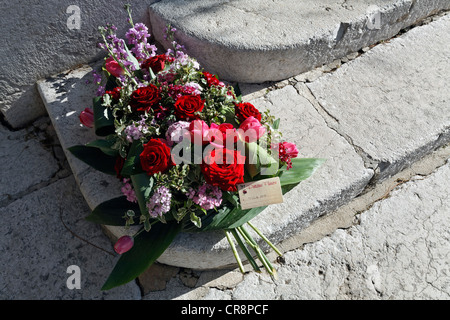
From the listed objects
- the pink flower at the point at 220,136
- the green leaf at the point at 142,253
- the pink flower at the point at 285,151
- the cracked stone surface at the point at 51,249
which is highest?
the pink flower at the point at 220,136

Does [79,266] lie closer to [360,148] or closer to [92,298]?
[92,298]

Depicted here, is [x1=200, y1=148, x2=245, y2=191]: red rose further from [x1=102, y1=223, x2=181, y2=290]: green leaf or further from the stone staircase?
the stone staircase

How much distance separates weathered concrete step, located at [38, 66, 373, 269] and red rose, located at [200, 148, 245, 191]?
14.2 inches

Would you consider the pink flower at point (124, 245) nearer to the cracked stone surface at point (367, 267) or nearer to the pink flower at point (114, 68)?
the cracked stone surface at point (367, 267)

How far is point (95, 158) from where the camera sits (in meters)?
1.73

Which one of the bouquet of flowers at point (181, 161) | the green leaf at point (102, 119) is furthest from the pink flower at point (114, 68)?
the green leaf at point (102, 119)

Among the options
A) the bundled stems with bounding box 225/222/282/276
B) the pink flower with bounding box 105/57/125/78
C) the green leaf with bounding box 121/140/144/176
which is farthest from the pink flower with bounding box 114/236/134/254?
the pink flower with bounding box 105/57/125/78

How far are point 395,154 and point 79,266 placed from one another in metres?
1.54

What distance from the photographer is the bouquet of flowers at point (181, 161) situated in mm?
1440

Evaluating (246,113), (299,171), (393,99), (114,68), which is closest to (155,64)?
(114,68)

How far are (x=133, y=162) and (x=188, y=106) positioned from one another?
0.96 ft

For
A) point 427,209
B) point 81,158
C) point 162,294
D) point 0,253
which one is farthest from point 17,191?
point 427,209

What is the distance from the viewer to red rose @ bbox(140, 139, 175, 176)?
1.41 m

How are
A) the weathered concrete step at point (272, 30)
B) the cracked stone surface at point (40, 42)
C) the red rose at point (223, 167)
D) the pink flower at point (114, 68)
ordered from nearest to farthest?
the red rose at point (223, 167), the pink flower at point (114, 68), the cracked stone surface at point (40, 42), the weathered concrete step at point (272, 30)
